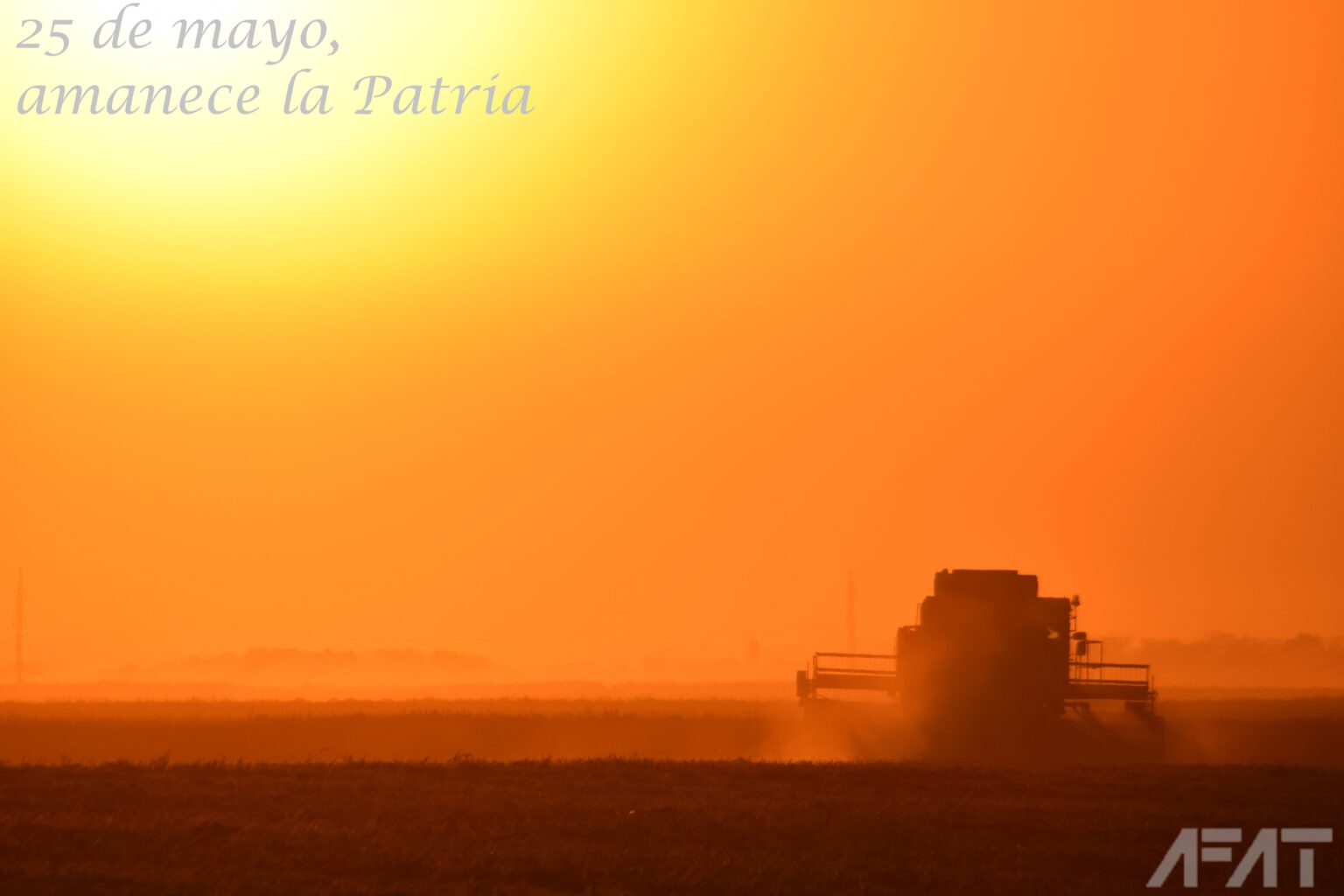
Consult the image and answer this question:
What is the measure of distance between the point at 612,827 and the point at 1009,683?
77.4ft

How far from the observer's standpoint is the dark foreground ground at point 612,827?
22.1 metres

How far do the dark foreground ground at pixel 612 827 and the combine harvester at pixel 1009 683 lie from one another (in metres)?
12.2

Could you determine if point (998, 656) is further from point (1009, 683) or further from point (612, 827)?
point (612, 827)

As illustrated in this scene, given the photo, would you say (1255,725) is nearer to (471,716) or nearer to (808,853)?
(471,716)

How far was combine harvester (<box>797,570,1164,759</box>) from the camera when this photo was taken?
155 ft

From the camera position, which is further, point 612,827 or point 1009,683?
point 1009,683

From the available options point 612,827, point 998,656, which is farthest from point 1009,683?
point 612,827

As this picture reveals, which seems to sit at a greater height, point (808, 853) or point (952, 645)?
point (952, 645)

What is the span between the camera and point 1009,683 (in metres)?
47.3

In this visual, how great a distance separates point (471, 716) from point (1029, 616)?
2054 centimetres

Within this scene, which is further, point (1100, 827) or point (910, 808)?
point (910, 808)

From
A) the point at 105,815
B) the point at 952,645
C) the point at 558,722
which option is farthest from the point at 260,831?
the point at 558,722

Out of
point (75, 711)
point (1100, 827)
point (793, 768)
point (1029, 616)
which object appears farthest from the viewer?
point (75, 711)

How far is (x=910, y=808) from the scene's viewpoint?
2884 cm
